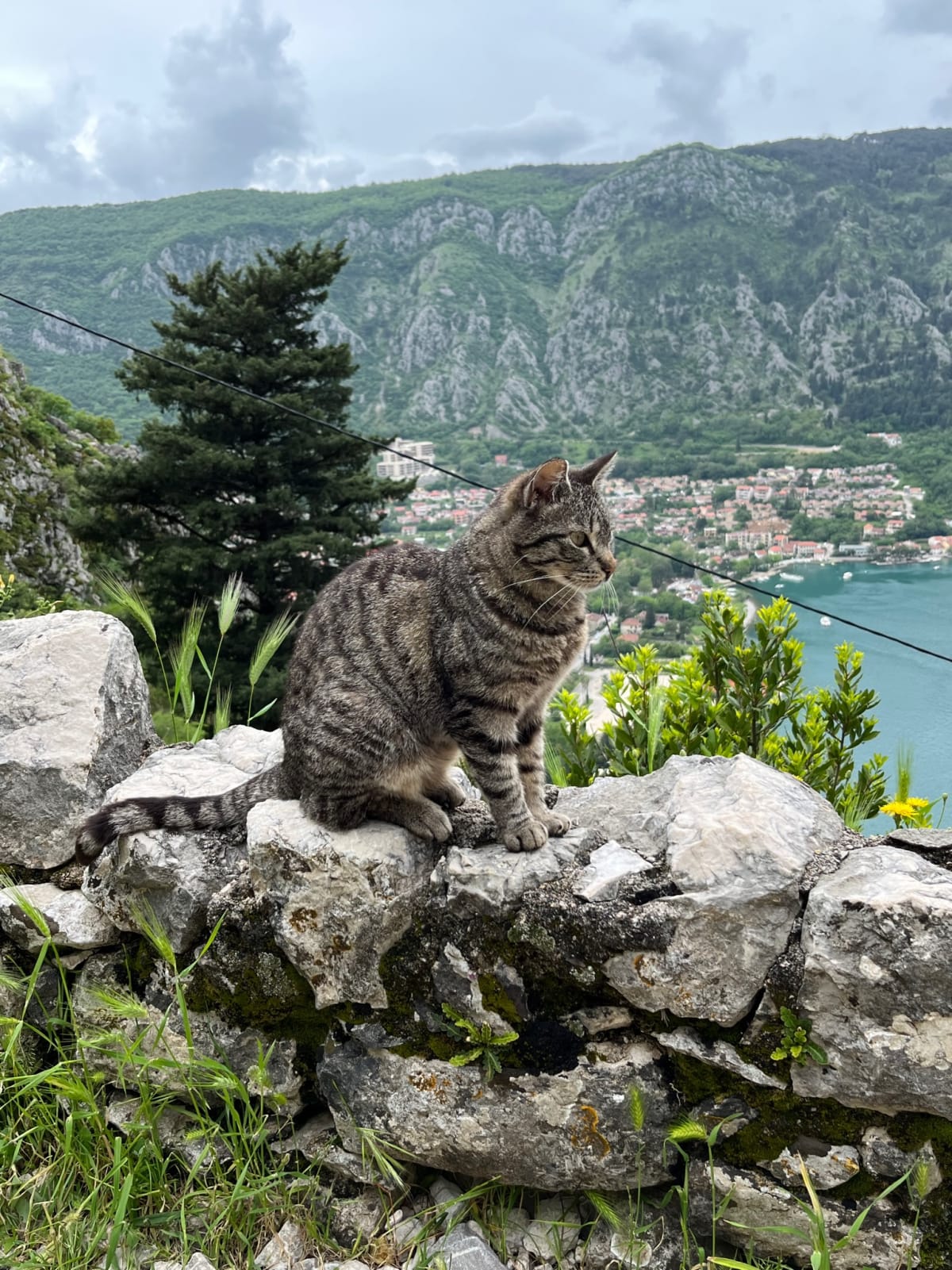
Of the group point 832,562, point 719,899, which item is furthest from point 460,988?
point 832,562

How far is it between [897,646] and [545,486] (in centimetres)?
437

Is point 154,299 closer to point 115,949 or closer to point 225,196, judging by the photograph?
point 225,196

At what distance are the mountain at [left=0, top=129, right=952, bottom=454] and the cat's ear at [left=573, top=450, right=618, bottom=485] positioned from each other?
41.6 m

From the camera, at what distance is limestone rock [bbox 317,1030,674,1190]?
218cm

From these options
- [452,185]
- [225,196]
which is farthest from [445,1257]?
[452,185]

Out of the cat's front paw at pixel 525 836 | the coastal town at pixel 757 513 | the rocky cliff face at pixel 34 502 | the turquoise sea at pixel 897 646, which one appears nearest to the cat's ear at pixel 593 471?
the cat's front paw at pixel 525 836

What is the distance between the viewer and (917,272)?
64750 mm

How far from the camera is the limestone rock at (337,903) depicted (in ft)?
8.02

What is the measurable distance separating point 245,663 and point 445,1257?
35.4ft

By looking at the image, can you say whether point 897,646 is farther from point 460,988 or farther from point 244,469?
point 244,469

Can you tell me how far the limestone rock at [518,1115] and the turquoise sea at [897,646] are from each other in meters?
2.06

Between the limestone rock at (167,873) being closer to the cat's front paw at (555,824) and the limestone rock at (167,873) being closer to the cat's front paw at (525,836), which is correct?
the cat's front paw at (525,836)

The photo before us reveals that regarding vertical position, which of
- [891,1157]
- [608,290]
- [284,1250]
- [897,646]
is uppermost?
[608,290]

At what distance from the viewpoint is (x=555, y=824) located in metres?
2.59
